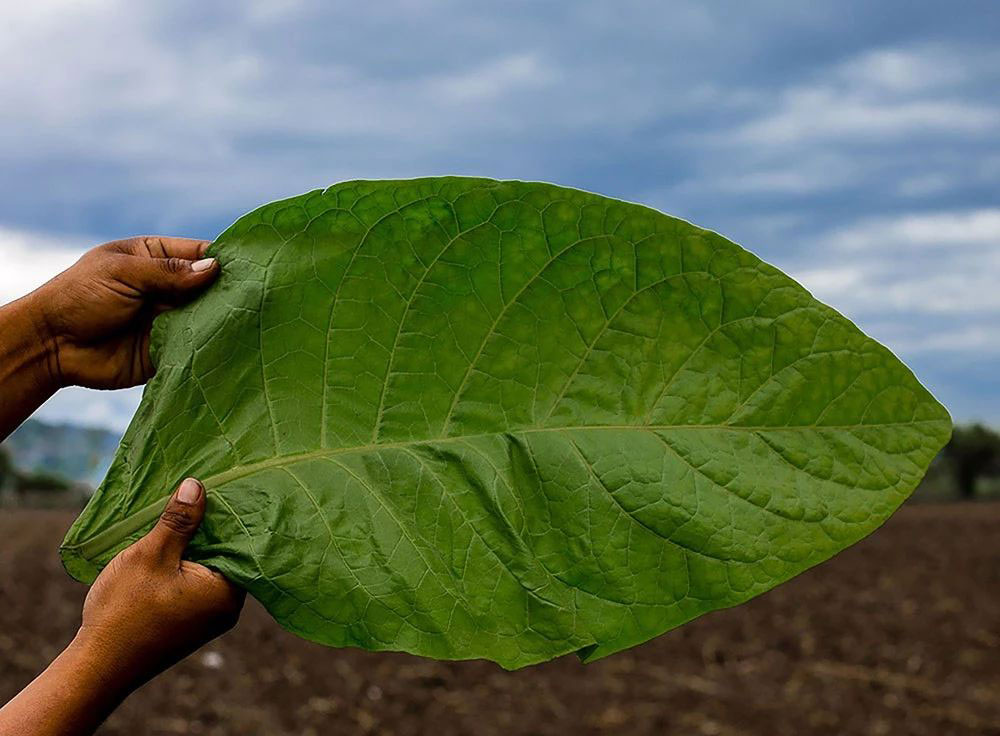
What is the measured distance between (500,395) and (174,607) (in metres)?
0.38

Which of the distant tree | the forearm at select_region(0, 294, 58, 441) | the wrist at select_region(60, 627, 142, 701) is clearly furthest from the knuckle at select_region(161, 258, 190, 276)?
the distant tree

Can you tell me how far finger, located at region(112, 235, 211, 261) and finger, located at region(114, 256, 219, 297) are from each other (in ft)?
0.05

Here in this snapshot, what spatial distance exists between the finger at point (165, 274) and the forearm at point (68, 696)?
13.5 inches

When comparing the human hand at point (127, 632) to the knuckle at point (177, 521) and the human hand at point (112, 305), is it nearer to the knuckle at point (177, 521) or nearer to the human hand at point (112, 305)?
the knuckle at point (177, 521)

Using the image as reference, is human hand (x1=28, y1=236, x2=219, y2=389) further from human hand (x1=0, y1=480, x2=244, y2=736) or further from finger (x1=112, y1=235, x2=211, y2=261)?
human hand (x1=0, y1=480, x2=244, y2=736)

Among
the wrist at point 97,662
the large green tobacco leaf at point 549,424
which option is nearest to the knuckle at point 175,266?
the large green tobacco leaf at point 549,424

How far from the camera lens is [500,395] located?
79 centimetres

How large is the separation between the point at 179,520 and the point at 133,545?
87 mm

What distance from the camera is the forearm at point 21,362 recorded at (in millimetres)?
1094

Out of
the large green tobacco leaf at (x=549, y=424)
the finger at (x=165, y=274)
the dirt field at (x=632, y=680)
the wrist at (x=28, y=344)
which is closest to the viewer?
the large green tobacco leaf at (x=549, y=424)

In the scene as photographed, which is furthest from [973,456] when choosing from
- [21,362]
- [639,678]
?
[21,362]

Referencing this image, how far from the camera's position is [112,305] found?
3.39 feet

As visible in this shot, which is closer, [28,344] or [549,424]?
[549,424]

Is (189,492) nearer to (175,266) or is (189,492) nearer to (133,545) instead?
(133,545)
